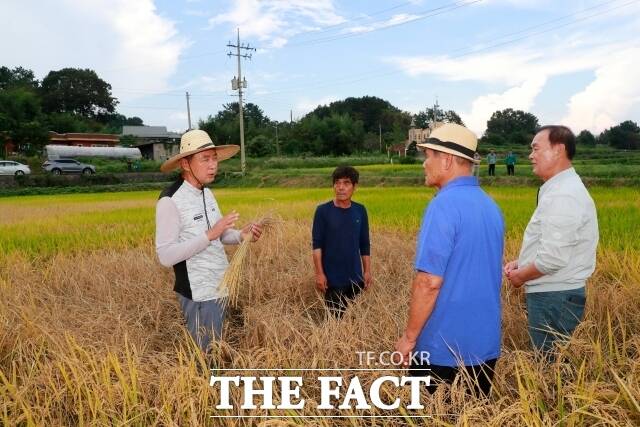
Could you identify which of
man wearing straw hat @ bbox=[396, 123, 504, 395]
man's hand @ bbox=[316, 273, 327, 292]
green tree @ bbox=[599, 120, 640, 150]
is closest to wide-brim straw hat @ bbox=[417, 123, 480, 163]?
man wearing straw hat @ bbox=[396, 123, 504, 395]

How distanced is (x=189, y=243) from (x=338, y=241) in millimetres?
1269

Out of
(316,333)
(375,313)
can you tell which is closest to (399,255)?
(375,313)

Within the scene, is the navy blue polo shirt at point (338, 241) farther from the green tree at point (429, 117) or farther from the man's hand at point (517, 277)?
the green tree at point (429, 117)

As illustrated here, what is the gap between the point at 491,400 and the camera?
2.06 m

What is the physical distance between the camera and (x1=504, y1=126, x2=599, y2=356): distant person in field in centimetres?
229

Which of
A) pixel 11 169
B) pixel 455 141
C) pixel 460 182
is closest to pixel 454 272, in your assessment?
pixel 460 182

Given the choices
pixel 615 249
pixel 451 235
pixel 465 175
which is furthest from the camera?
pixel 615 249

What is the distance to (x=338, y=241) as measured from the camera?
3.39 meters

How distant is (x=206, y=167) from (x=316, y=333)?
1.10m

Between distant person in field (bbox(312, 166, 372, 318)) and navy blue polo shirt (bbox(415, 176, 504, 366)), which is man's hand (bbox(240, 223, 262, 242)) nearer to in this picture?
distant person in field (bbox(312, 166, 372, 318))

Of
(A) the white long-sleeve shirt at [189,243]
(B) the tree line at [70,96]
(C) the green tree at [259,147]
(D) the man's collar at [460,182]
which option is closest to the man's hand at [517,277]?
(D) the man's collar at [460,182]

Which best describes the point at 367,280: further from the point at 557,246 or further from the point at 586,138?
the point at 586,138

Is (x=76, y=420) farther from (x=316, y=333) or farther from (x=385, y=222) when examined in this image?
(x=385, y=222)

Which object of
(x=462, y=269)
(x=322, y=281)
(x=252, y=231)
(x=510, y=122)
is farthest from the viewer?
(x=510, y=122)
